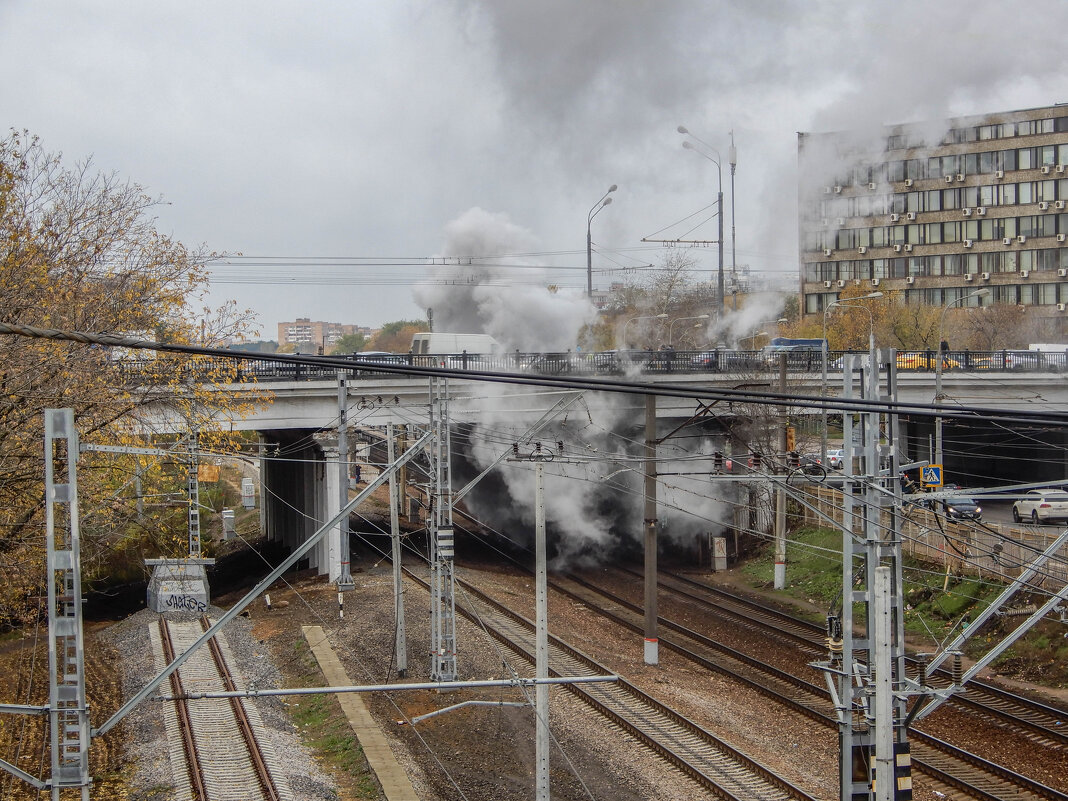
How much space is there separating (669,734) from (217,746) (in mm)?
6281

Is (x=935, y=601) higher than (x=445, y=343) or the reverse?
the reverse

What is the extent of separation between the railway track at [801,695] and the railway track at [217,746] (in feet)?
26.5

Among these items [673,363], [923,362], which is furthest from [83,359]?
[923,362]

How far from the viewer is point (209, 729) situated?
1438 cm

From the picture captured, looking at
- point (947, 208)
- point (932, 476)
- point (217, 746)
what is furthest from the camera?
point (947, 208)

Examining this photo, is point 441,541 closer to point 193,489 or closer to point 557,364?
point 193,489

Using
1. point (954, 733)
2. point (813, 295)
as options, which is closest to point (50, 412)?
point (954, 733)

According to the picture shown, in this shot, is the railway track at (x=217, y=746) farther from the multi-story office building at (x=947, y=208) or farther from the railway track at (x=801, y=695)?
the multi-story office building at (x=947, y=208)

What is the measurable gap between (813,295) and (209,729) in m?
45.5

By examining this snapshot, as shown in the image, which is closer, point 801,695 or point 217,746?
point 217,746

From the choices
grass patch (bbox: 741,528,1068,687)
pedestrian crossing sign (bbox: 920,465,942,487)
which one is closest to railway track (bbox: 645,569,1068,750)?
grass patch (bbox: 741,528,1068,687)

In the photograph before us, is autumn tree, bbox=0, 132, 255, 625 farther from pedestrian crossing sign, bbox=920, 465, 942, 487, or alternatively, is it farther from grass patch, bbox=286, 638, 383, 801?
pedestrian crossing sign, bbox=920, 465, 942, 487

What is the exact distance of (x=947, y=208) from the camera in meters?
50.2

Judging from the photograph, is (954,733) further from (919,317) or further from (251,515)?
(251,515)
